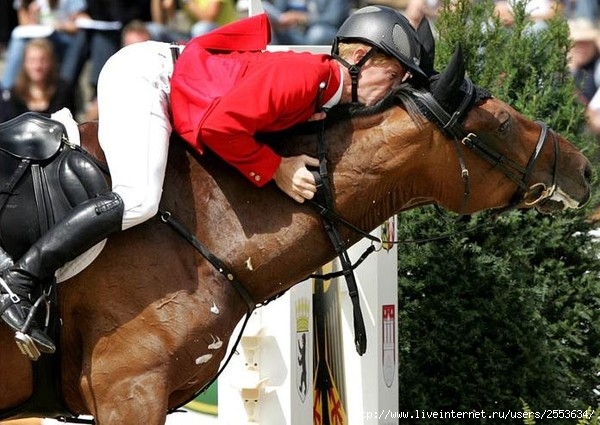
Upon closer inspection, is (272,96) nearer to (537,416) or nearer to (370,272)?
(370,272)

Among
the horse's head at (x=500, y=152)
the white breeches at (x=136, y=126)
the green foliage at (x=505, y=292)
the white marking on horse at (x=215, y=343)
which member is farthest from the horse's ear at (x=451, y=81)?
the green foliage at (x=505, y=292)

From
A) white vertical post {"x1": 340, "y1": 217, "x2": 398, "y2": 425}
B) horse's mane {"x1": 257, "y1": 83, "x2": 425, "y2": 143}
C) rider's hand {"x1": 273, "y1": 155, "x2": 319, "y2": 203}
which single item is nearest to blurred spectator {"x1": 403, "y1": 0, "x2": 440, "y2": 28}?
white vertical post {"x1": 340, "y1": 217, "x2": 398, "y2": 425}

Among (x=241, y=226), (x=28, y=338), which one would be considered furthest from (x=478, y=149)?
(x=28, y=338)

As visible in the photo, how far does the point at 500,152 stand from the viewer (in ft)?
15.3

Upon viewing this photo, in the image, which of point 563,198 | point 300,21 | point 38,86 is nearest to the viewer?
point 563,198

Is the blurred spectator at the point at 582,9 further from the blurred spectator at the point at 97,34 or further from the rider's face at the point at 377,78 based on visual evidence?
the rider's face at the point at 377,78

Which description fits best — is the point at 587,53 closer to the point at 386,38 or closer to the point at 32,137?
the point at 386,38

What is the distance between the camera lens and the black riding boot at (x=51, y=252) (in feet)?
12.9

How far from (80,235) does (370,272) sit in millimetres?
3116

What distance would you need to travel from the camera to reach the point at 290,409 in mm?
6109

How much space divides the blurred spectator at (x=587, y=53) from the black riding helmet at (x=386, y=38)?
5719 millimetres

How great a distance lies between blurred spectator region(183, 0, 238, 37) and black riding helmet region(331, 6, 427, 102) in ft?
10.1

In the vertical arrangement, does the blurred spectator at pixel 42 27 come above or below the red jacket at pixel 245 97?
above

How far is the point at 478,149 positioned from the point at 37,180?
175cm
